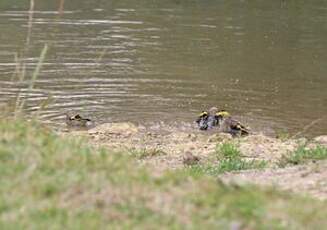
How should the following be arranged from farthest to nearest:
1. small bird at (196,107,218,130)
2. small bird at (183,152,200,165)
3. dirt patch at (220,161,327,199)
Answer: small bird at (196,107,218,130), small bird at (183,152,200,165), dirt patch at (220,161,327,199)

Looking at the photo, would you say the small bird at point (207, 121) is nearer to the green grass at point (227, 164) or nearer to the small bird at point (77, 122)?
the small bird at point (77, 122)

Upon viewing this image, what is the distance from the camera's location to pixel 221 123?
13.2 m

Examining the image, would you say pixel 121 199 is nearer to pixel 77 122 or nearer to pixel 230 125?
pixel 230 125

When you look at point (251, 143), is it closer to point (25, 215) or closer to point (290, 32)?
point (25, 215)

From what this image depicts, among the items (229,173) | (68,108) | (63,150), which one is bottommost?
(68,108)

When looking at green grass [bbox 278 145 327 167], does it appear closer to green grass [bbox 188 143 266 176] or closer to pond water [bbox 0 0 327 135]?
green grass [bbox 188 143 266 176]

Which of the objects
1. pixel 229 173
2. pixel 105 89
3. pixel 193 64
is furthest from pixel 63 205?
pixel 193 64

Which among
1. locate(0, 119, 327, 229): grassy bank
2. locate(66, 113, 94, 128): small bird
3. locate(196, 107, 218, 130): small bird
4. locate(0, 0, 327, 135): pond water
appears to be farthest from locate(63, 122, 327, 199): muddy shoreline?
locate(0, 119, 327, 229): grassy bank

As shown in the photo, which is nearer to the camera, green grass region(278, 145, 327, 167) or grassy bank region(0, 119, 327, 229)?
grassy bank region(0, 119, 327, 229)

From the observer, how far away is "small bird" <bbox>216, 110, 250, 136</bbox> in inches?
514

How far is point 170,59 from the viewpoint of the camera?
18.1 metres

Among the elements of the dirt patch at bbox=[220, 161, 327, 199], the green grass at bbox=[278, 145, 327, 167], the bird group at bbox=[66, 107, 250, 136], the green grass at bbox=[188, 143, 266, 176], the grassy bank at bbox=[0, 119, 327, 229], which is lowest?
the bird group at bbox=[66, 107, 250, 136]

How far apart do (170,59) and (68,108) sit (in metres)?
4.21

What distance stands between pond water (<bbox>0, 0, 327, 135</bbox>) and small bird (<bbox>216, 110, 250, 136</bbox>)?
694 millimetres
